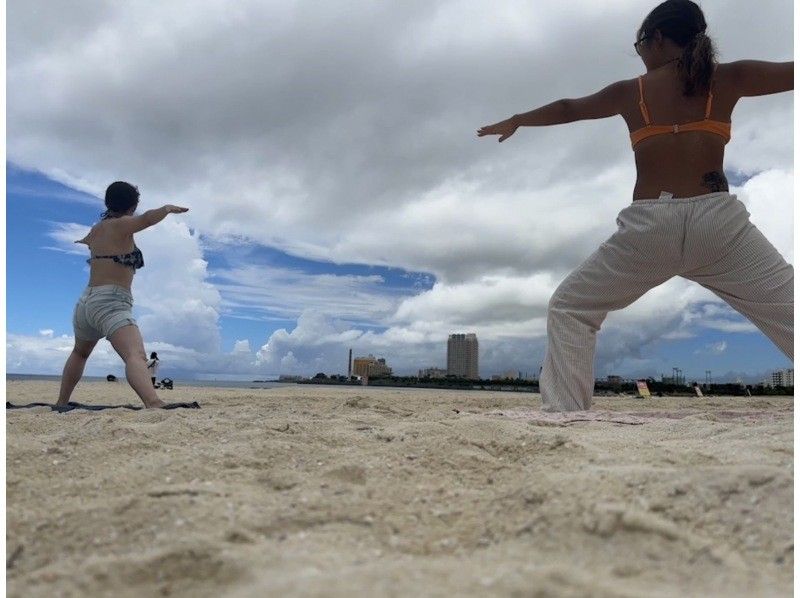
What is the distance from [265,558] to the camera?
1.15 meters

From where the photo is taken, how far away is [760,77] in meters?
3.30

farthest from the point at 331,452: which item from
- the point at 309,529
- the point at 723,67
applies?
the point at 723,67

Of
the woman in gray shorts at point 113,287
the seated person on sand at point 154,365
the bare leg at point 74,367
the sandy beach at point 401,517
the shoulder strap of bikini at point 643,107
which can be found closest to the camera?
the sandy beach at point 401,517

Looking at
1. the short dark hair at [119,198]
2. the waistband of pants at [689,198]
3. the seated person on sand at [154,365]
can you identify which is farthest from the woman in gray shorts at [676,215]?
the seated person on sand at [154,365]

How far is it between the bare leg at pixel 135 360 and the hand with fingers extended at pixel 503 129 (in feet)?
8.85

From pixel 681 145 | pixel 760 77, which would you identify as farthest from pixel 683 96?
pixel 760 77

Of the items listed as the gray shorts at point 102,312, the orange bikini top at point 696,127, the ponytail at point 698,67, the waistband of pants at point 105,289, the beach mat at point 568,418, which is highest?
the ponytail at point 698,67

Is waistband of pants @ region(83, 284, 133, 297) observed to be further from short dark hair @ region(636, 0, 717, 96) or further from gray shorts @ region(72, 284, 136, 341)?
short dark hair @ region(636, 0, 717, 96)

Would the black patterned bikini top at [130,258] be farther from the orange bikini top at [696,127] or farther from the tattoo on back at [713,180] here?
the tattoo on back at [713,180]

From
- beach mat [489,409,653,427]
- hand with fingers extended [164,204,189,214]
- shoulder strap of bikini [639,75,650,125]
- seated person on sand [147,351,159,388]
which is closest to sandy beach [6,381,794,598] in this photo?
beach mat [489,409,653,427]

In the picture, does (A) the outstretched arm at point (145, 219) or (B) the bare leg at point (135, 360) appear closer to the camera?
(B) the bare leg at point (135, 360)

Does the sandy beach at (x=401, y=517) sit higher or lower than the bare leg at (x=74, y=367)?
lower

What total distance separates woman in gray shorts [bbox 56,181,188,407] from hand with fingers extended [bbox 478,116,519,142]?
2107 mm

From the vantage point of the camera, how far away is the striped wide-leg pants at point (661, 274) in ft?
10.6
